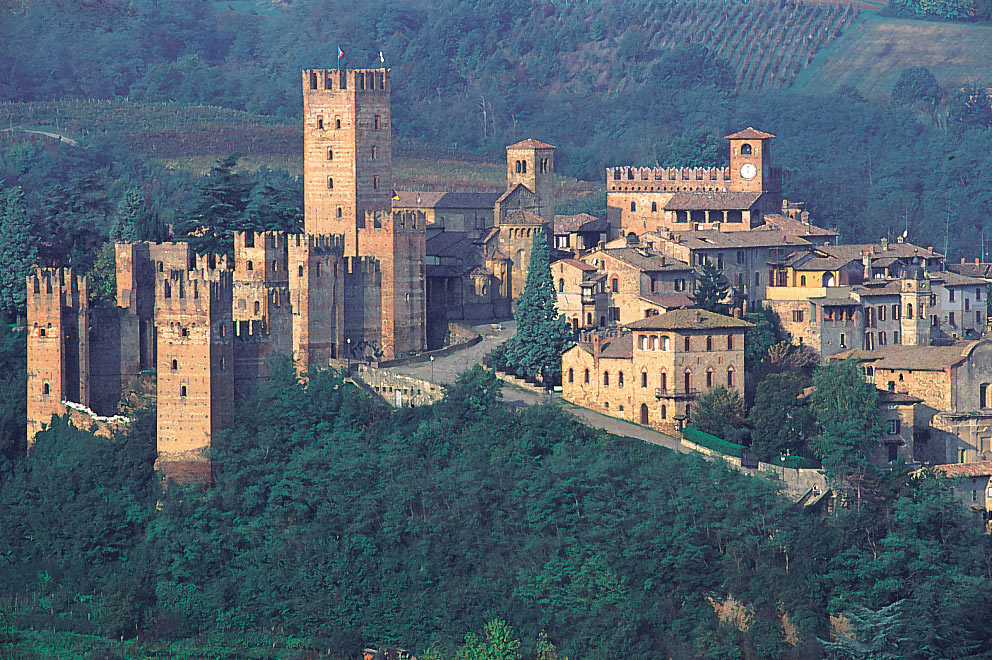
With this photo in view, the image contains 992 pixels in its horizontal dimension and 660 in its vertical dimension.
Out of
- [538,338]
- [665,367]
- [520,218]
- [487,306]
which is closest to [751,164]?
[520,218]

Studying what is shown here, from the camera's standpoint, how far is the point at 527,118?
400 ft

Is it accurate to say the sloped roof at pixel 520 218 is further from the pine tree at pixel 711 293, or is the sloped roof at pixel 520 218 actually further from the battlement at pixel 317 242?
the battlement at pixel 317 242

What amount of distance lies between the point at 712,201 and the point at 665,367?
15625 mm

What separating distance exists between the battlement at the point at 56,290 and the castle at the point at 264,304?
35 millimetres

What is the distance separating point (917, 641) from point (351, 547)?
13219 mm

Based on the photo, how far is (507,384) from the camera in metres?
54.2

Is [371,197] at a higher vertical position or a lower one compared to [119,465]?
higher

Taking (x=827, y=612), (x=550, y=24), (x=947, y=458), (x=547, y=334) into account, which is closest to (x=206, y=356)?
(x=547, y=334)

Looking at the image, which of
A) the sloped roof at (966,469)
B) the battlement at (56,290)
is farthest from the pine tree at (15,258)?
the sloped roof at (966,469)

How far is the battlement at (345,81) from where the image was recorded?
58375 mm

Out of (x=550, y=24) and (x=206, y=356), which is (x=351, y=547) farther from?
(x=550, y=24)

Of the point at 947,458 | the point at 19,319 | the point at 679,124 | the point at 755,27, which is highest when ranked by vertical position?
the point at 755,27

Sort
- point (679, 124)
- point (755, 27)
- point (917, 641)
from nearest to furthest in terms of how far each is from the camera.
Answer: point (917, 641)
point (679, 124)
point (755, 27)

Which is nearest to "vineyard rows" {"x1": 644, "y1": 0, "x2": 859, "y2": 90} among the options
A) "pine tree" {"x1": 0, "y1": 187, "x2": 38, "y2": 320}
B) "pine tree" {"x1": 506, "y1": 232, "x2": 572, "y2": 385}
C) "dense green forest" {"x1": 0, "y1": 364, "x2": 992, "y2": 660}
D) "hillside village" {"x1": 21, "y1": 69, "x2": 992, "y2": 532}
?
"hillside village" {"x1": 21, "y1": 69, "x2": 992, "y2": 532}
